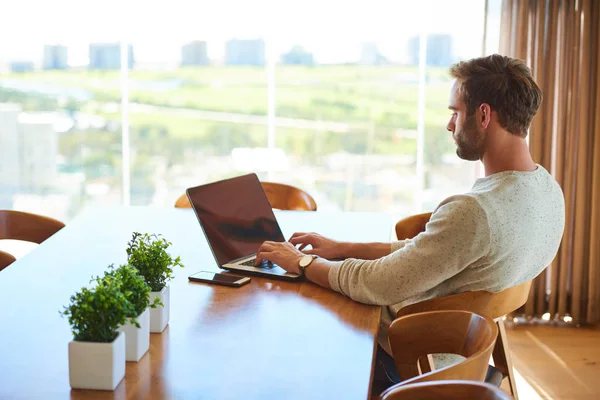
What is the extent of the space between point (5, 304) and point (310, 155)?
2822 mm

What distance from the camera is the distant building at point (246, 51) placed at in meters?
4.70

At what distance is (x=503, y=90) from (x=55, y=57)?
3.20 meters

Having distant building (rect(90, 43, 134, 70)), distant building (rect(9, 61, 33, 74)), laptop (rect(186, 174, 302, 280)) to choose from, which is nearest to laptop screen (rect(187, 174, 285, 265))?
laptop (rect(186, 174, 302, 280))

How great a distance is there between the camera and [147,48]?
15.7ft

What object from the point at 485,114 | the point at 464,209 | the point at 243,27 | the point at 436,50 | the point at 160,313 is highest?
the point at 243,27

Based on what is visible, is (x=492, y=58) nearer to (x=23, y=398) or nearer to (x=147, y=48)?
(x=23, y=398)

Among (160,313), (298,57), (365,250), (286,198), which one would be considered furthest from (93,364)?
(298,57)

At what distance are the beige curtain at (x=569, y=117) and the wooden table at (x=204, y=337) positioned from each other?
2.38 metres

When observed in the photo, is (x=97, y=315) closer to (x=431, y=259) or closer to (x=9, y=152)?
(x=431, y=259)

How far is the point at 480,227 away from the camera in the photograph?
7.15 ft

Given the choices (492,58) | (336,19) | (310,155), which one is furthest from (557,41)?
(492,58)

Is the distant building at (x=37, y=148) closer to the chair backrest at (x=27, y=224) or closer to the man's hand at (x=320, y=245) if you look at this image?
the chair backrest at (x=27, y=224)

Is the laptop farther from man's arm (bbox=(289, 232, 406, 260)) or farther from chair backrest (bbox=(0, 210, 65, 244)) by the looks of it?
chair backrest (bbox=(0, 210, 65, 244))

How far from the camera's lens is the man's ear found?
2.42 metres
